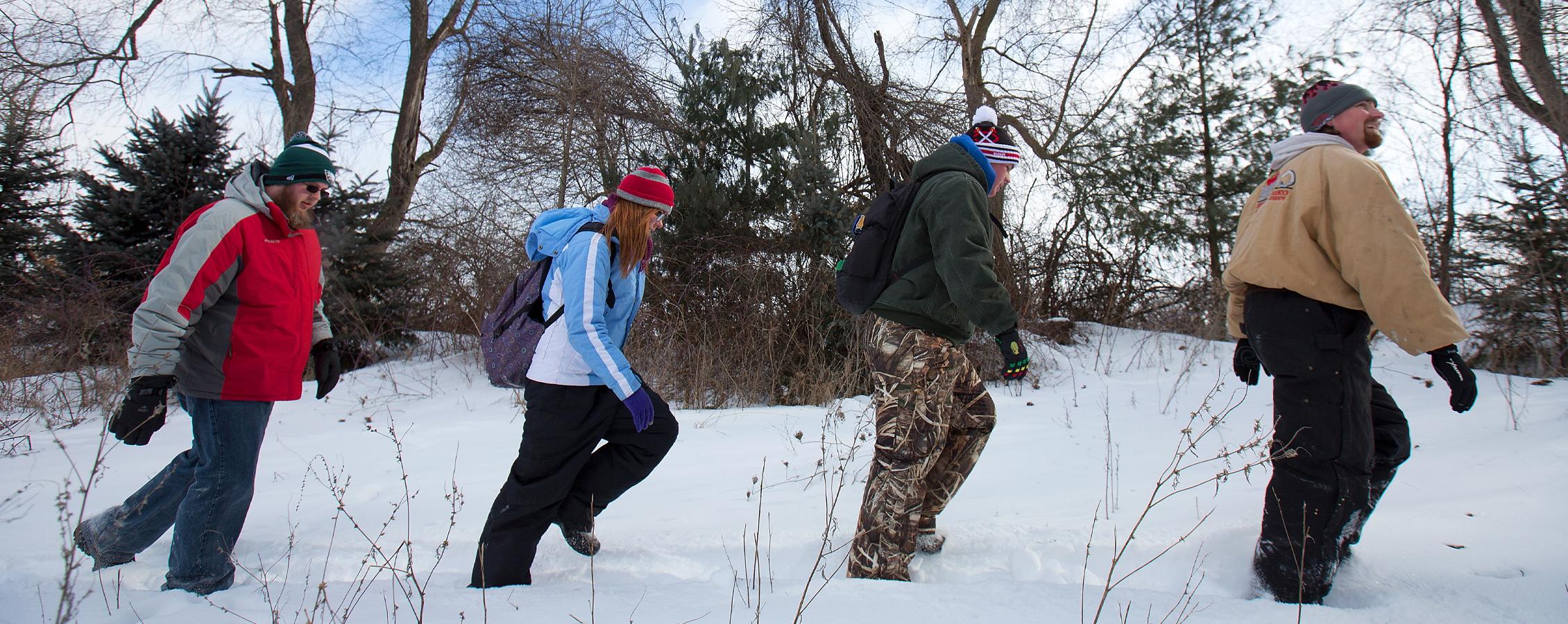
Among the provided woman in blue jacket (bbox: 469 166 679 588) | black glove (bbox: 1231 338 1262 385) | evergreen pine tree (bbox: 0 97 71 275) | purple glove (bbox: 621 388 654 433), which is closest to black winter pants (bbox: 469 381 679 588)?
woman in blue jacket (bbox: 469 166 679 588)

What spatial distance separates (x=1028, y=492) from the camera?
12.4 ft

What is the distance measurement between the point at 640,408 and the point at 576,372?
0.24m

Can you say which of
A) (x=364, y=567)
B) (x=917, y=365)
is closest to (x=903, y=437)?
(x=917, y=365)

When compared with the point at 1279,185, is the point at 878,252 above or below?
below

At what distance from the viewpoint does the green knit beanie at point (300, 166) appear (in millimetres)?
2719

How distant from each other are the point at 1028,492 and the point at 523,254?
19.9ft

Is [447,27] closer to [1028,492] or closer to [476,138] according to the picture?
[476,138]

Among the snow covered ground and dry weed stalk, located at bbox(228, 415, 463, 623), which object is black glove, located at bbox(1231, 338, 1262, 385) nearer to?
the snow covered ground

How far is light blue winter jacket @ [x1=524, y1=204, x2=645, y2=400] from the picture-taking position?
98.2 inches

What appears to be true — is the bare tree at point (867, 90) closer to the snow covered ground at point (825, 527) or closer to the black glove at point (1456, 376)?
the snow covered ground at point (825, 527)

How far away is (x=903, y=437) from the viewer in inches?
106

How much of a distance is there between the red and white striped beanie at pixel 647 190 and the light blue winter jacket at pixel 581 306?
0.14m

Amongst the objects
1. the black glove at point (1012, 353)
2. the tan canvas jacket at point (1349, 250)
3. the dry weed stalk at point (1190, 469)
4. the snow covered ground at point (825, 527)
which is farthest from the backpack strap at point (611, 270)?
the tan canvas jacket at point (1349, 250)

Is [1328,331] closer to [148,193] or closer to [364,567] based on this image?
[364,567]
